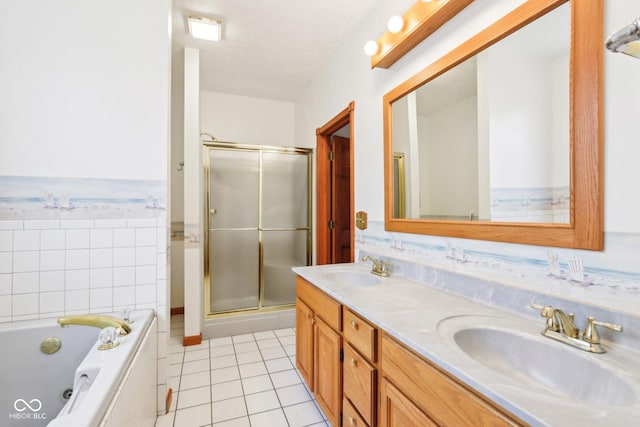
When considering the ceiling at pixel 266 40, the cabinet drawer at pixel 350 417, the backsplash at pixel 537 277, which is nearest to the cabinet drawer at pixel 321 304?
the cabinet drawer at pixel 350 417

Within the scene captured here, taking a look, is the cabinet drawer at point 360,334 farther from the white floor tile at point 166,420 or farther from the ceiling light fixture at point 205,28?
the ceiling light fixture at point 205,28

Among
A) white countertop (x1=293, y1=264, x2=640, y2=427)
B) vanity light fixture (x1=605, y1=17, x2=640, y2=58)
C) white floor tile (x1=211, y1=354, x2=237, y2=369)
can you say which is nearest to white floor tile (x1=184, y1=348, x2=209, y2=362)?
white floor tile (x1=211, y1=354, x2=237, y2=369)

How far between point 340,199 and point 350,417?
1988mm

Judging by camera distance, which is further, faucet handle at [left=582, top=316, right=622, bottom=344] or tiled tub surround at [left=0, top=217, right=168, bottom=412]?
tiled tub surround at [left=0, top=217, right=168, bottom=412]

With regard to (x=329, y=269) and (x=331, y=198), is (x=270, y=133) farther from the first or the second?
(x=329, y=269)

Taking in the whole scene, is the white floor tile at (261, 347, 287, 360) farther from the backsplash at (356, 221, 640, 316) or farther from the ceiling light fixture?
the ceiling light fixture

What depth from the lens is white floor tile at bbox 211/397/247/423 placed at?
64.7 inches

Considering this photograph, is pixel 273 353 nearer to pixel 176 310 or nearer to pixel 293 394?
pixel 293 394

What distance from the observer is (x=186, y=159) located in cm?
250

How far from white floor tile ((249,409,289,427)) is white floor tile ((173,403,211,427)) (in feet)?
0.86

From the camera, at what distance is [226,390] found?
6.20 ft

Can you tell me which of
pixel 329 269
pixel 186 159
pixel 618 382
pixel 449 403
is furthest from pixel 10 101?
pixel 618 382

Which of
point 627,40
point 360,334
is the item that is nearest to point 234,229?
point 360,334

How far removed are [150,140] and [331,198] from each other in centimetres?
169
